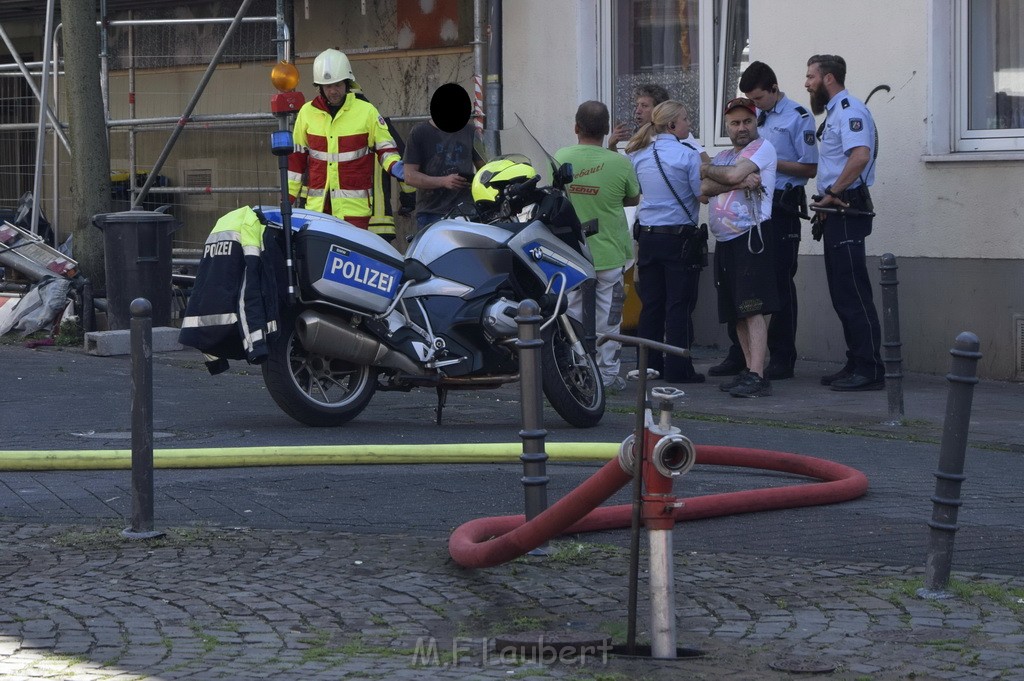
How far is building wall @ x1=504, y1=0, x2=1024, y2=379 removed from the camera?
11219 millimetres

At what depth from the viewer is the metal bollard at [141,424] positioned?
20.3ft

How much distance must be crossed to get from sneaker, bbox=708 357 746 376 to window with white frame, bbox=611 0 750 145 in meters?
2.60

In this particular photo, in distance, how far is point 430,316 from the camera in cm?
879

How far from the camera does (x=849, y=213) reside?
10.6m

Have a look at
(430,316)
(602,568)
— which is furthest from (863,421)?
(602,568)

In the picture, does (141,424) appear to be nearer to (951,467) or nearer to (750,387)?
(951,467)

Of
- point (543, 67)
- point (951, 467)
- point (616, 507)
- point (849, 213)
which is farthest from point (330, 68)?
point (951, 467)

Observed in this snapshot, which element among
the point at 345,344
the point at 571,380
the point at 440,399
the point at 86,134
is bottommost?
the point at 440,399

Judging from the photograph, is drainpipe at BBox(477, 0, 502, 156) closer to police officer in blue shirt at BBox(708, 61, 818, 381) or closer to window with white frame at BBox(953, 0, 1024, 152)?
police officer in blue shirt at BBox(708, 61, 818, 381)

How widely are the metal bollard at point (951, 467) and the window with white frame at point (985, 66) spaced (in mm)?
6679

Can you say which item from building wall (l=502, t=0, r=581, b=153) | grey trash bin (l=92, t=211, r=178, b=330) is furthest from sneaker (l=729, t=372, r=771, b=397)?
grey trash bin (l=92, t=211, r=178, b=330)

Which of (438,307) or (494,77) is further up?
(494,77)

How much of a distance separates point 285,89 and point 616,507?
8.32 metres

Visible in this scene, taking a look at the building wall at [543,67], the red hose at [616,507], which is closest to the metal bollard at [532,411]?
the red hose at [616,507]
